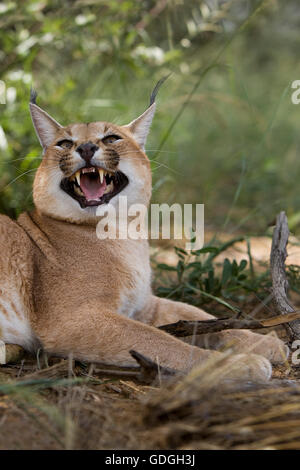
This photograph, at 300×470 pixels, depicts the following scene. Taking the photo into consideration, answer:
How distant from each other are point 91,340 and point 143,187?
3.01 ft

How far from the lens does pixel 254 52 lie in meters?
10.4

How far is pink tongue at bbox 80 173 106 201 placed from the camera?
279 cm

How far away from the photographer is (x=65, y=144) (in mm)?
2938

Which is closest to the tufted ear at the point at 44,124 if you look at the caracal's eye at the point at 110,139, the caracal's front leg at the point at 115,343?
the caracal's eye at the point at 110,139

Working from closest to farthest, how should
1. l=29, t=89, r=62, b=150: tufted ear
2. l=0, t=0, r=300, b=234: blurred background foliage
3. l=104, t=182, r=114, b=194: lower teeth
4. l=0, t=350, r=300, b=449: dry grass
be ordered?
l=0, t=350, r=300, b=449: dry grass → l=104, t=182, r=114, b=194: lower teeth → l=29, t=89, r=62, b=150: tufted ear → l=0, t=0, r=300, b=234: blurred background foliage

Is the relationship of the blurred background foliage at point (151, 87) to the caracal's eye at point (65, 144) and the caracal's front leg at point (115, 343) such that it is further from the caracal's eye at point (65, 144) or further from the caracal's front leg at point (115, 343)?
the caracal's front leg at point (115, 343)

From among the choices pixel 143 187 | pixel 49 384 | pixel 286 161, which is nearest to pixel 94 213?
pixel 143 187

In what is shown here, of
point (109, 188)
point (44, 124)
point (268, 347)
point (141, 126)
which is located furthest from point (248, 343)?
point (44, 124)

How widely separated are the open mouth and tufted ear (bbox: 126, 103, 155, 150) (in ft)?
1.34

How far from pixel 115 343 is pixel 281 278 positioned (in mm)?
998

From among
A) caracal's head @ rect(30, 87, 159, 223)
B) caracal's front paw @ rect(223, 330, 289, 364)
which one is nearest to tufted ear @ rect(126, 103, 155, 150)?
caracal's head @ rect(30, 87, 159, 223)

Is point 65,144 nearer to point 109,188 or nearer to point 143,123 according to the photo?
point 109,188

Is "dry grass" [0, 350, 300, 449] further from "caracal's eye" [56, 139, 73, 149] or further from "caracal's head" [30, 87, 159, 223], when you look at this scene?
"caracal's eye" [56, 139, 73, 149]
